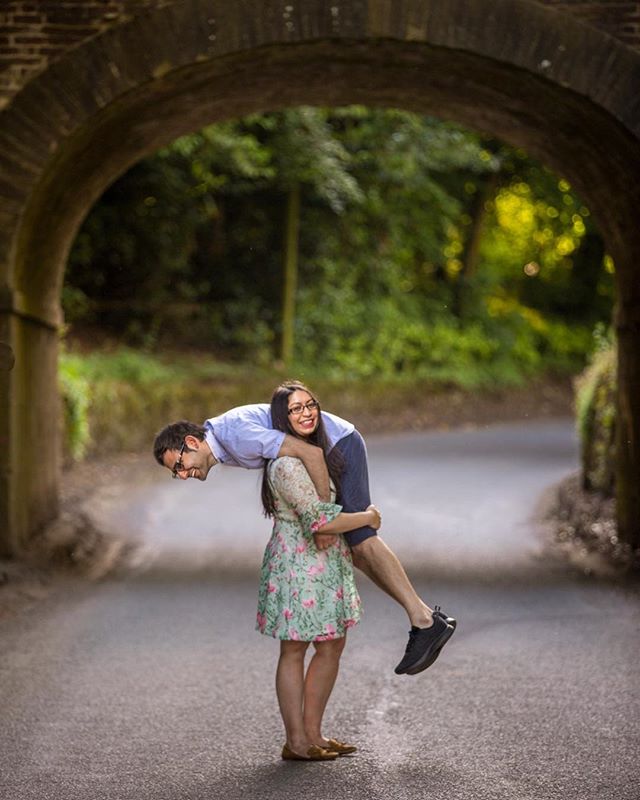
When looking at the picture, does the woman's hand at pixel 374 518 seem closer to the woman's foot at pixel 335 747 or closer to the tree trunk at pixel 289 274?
the woman's foot at pixel 335 747

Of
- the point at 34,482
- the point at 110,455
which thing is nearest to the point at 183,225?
the point at 110,455

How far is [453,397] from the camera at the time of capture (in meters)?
28.6

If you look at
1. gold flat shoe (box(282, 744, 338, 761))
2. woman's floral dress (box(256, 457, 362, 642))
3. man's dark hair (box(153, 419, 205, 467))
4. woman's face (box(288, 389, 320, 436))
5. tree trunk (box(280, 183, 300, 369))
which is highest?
tree trunk (box(280, 183, 300, 369))

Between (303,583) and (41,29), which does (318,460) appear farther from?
(41,29)

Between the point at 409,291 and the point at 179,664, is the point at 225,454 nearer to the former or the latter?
the point at 179,664

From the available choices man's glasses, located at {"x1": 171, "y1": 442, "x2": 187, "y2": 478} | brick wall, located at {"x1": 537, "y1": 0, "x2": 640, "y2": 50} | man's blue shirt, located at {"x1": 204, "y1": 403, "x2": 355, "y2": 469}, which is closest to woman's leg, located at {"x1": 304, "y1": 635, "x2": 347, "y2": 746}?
man's blue shirt, located at {"x1": 204, "y1": 403, "x2": 355, "y2": 469}

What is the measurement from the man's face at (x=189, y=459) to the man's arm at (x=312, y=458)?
14.0 inches

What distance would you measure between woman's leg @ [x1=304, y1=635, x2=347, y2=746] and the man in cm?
36

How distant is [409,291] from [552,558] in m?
21.3

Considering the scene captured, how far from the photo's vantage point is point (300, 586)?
16.3 feet

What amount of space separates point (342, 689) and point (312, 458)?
2.05 m

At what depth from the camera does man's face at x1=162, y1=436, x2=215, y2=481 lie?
4.86 m

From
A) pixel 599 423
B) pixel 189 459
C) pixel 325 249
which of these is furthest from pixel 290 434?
pixel 325 249

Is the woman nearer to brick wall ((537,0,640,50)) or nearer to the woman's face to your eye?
the woman's face
